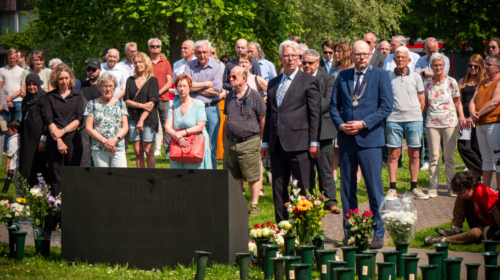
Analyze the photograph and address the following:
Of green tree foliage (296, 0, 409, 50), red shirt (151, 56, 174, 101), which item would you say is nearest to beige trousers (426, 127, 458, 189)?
red shirt (151, 56, 174, 101)

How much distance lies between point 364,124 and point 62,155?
4677mm

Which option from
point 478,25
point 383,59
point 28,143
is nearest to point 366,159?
point 383,59

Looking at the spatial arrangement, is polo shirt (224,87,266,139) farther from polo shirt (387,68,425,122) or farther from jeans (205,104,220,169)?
polo shirt (387,68,425,122)

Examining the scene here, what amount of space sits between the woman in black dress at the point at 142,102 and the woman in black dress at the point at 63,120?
1.10 meters

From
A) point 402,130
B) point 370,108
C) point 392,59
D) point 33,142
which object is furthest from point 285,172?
point 392,59

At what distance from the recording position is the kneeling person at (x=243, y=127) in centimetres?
788

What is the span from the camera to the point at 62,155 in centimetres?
884

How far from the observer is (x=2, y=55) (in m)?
61.7

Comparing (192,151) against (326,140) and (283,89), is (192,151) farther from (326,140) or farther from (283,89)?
(326,140)

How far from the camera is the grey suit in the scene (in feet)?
28.1

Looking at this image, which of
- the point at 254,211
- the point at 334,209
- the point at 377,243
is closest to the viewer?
the point at 377,243

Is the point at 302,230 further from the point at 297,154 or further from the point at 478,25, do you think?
the point at 478,25

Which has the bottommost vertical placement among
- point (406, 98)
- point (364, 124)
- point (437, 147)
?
point (437, 147)

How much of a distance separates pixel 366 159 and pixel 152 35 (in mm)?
14331
